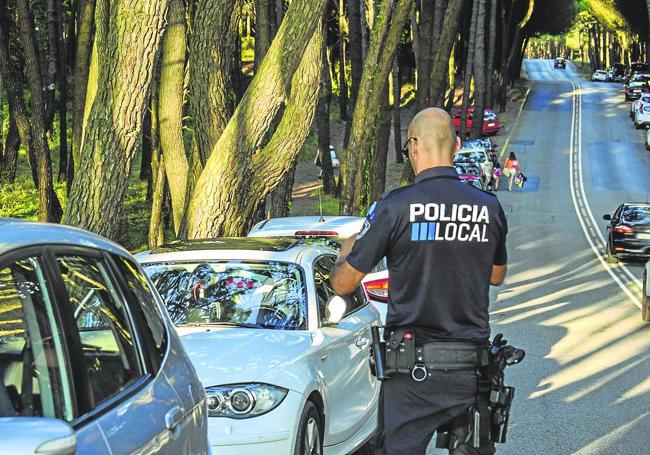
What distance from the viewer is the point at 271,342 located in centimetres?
702

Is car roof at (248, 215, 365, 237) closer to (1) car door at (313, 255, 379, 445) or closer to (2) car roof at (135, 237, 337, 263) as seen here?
(1) car door at (313, 255, 379, 445)

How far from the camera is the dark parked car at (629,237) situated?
26.8 meters

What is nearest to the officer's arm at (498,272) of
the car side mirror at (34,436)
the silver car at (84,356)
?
the silver car at (84,356)

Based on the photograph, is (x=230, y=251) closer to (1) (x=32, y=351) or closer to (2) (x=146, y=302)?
(2) (x=146, y=302)

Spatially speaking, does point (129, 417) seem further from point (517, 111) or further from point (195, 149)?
point (517, 111)

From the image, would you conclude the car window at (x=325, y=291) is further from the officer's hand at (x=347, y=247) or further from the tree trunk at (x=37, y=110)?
the tree trunk at (x=37, y=110)

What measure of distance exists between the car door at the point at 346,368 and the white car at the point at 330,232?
3017mm

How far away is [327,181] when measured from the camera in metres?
38.7

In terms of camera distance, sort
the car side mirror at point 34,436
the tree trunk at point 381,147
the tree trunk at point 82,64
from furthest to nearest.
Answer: the tree trunk at point 381,147
the tree trunk at point 82,64
the car side mirror at point 34,436

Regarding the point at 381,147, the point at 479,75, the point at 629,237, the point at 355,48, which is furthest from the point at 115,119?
the point at 479,75

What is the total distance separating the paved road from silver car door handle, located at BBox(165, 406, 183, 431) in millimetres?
5219

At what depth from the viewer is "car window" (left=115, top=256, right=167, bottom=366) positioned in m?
4.30

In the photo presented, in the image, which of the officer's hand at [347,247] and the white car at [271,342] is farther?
the white car at [271,342]

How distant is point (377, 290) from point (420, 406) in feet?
22.8
